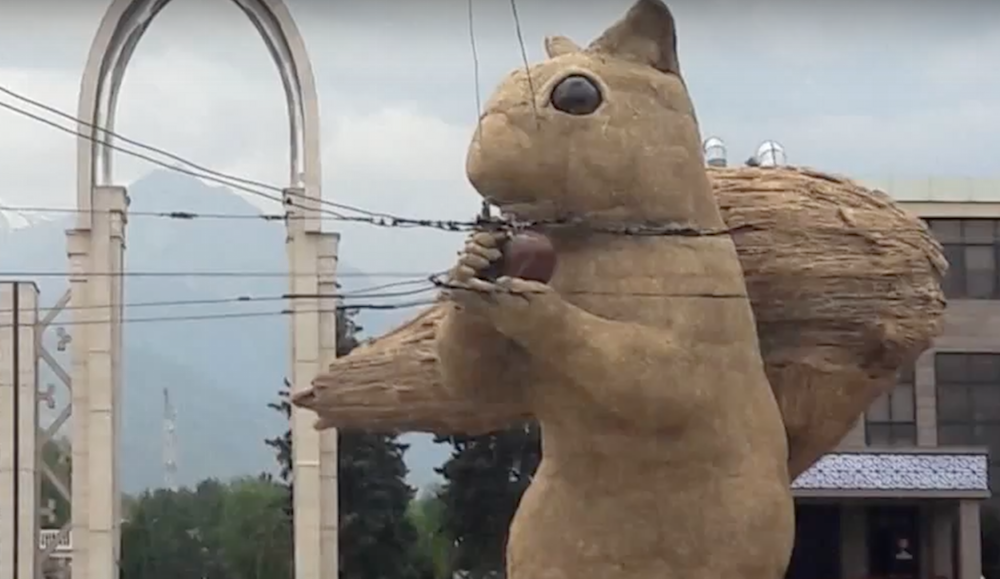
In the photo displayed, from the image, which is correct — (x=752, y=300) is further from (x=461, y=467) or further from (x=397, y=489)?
(x=397, y=489)

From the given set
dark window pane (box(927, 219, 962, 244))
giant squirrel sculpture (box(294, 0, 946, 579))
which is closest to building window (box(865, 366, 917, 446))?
dark window pane (box(927, 219, 962, 244))

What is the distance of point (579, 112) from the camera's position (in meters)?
6.62

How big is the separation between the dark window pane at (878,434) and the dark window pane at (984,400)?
1.21m

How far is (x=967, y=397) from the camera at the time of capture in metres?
19.9

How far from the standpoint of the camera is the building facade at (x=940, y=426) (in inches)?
763

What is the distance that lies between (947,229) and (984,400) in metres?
2.13

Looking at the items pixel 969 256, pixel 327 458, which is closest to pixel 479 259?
pixel 327 458

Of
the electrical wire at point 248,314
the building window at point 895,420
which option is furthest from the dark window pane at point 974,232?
the electrical wire at point 248,314

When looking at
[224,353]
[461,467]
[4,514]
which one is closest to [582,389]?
[4,514]

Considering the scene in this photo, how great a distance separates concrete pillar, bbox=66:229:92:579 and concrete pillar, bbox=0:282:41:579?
82.2 inches

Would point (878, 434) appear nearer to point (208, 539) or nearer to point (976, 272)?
Answer: point (976, 272)

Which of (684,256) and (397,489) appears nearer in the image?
(684,256)

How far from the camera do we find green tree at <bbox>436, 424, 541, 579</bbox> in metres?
21.6

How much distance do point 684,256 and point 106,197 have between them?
26.0 ft
